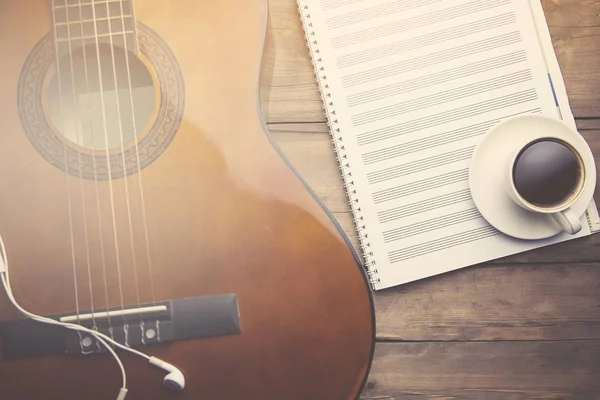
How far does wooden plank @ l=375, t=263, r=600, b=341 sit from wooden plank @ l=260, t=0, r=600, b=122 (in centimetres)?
30

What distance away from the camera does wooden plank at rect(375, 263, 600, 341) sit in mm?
892

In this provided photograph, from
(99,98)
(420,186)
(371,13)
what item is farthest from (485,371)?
(99,98)

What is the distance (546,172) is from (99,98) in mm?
646

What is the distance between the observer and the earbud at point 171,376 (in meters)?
0.67

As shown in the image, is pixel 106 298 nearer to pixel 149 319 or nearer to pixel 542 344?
pixel 149 319

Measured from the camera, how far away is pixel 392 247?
2.86 ft

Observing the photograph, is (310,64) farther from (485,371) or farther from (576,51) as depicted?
(485,371)

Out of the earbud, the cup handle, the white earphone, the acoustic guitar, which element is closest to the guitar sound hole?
the acoustic guitar

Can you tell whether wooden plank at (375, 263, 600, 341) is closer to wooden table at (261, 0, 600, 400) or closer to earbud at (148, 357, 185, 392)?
wooden table at (261, 0, 600, 400)

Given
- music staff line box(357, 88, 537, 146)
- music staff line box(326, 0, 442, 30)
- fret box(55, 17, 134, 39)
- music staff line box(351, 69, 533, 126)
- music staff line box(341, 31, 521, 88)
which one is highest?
music staff line box(326, 0, 442, 30)

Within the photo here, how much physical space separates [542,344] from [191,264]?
0.62 meters

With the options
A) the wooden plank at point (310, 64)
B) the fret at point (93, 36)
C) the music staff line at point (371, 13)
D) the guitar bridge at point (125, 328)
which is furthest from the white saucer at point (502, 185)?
the fret at point (93, 36)

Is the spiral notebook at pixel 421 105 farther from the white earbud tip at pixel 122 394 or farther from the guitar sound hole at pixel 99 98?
the white earbud tip at pixel 122 394

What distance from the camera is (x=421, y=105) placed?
88cm
